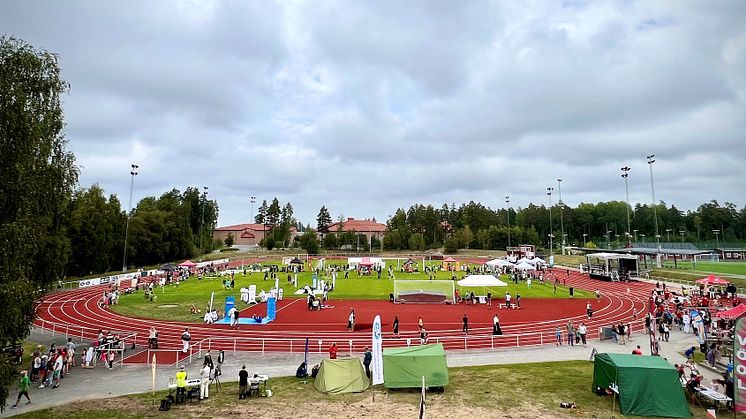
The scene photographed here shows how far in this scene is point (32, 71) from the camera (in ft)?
50.0

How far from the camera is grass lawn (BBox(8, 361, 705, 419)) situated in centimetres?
1341

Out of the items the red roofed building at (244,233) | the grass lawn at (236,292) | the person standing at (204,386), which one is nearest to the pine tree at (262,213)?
the red roofed building at (244,233)

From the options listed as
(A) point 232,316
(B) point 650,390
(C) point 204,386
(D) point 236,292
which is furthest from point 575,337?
(D) point 236,292

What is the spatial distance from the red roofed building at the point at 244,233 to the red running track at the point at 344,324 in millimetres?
121526

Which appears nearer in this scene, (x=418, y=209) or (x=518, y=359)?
(x=518, y=359)

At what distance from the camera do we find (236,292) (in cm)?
4494

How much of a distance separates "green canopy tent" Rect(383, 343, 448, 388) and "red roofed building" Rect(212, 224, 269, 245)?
146706 millimetres

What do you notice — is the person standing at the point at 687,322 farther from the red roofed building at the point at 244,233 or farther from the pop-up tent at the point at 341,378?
the red roofed building at the point at 244,233

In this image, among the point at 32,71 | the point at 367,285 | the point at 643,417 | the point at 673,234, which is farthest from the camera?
the point at 673,234

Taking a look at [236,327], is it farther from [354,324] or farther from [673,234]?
[673,234]

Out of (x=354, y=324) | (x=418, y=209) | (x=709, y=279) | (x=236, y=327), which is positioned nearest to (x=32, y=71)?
(x=236, y=327)

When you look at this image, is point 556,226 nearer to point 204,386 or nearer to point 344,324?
point 344,324

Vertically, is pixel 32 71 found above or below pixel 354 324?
above

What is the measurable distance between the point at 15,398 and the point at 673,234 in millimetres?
189591
